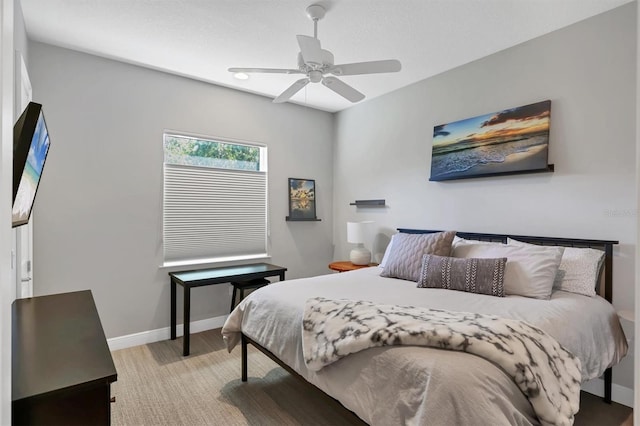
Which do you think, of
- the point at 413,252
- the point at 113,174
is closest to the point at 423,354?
A: the point at 413,252

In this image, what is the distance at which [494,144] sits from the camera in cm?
307

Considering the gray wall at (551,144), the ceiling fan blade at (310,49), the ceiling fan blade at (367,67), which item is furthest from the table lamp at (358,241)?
the ceiling fan blade at (310,49)

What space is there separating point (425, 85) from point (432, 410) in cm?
333

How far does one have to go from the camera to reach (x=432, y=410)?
4.22ft

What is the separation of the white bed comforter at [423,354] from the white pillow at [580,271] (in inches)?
3.5

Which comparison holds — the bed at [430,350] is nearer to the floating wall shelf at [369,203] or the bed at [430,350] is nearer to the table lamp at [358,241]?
the table lamp at [358,241]

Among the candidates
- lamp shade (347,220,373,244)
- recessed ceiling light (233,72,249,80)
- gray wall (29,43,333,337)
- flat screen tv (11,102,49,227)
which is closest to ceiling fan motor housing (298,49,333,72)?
recessed ceiling light (233,72,249,80)

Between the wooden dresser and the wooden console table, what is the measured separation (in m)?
1.64

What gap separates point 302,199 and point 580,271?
10.2 ft

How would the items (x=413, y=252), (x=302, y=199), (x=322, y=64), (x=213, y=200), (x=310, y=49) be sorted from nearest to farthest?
(x=310, y=49), (x=322, y=64), (x=413, y=252), (x=213, y=200), (x=302, y=199)

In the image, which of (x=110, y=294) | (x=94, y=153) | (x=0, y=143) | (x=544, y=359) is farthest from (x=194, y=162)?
(x=544, y=359)

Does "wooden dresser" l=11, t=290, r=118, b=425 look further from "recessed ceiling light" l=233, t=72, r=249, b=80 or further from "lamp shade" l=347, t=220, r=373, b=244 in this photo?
"lamp shade" l=347, t=220, r=373, b=244

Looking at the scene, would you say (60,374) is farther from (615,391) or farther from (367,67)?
(615,391)

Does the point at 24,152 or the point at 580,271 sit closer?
the point at 24,152
